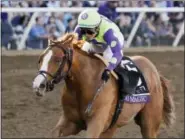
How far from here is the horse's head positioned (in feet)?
24.3

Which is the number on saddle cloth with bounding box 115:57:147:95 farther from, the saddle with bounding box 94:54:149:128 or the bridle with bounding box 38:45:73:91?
the bridle with bounding box 38:45:73:91

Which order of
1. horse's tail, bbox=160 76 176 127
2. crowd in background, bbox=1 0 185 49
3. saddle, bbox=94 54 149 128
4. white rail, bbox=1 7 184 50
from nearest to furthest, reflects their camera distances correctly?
saddle, bbox=94 54 149 128 < horse's tail, bbox=160 76 176 127 < crowd in background, bbox=1 0 185 49 < white rail, bbox=1 7 184 50

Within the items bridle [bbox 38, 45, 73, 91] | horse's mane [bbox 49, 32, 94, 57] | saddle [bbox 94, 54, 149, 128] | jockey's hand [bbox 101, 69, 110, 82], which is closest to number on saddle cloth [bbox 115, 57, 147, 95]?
saddle [bbox 94, 54, 149, 128]

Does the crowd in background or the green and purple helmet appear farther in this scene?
the crowd in background

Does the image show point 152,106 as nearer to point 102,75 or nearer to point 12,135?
point 102,75

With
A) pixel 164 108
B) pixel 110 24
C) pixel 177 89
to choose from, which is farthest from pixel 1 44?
pixel 110 24

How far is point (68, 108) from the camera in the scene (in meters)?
8.20

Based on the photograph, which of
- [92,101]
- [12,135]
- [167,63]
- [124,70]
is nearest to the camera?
[92,101]

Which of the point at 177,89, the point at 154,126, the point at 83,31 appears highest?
the point at 83,31

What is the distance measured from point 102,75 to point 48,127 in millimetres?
3909

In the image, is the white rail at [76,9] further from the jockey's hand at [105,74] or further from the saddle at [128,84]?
the jockey's hand at [105,74]

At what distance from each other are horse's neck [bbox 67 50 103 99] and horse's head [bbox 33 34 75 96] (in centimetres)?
19

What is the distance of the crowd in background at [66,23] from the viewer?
1391 centimetres

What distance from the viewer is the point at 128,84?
28.8ft
